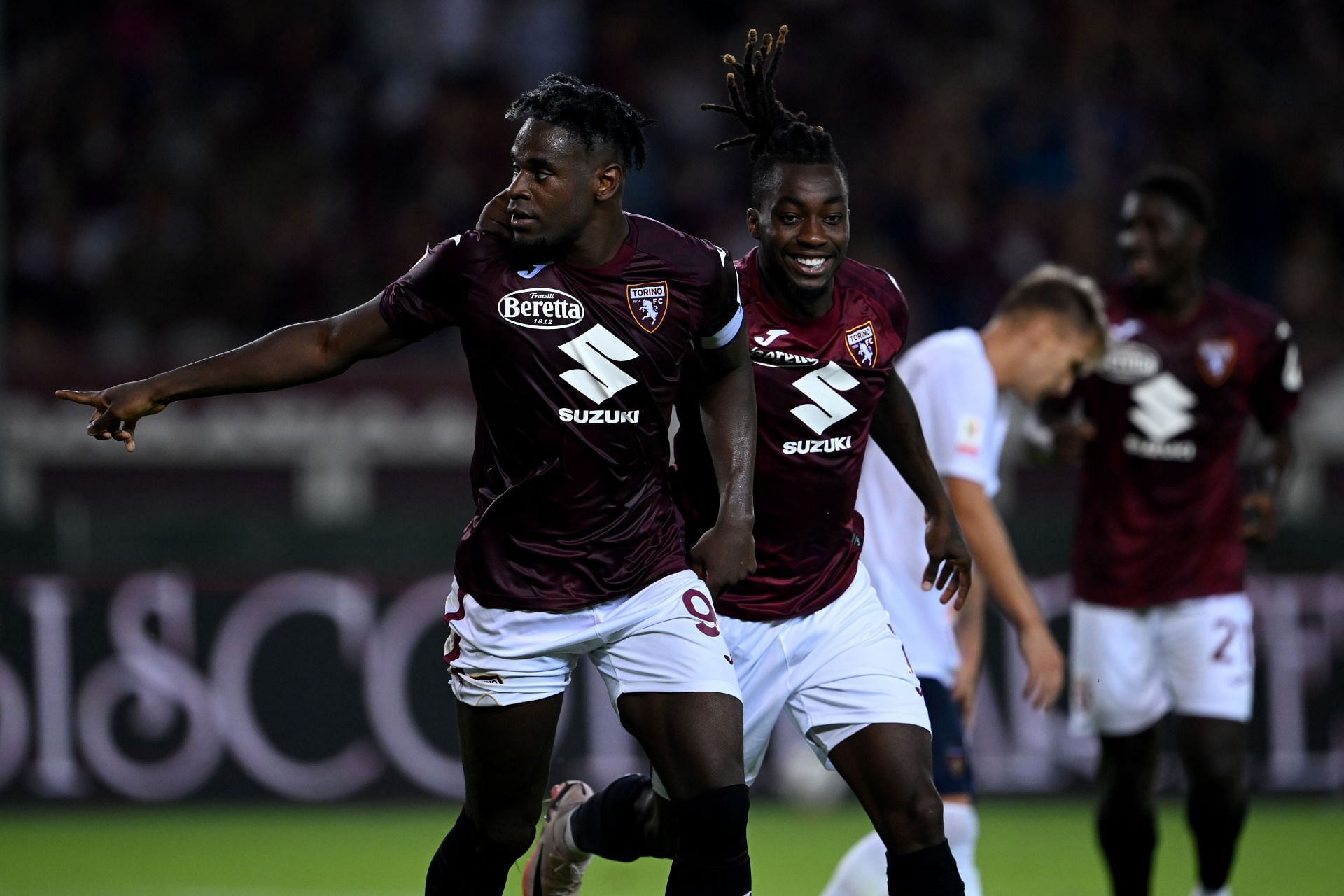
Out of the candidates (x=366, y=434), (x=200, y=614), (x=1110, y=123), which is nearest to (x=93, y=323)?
(x=366, y=434)

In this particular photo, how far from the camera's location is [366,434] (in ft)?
39.1

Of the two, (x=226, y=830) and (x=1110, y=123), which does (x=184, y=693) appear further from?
(x=1110, y=123)

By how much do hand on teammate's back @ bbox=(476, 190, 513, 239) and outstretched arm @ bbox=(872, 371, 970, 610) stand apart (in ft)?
3.78

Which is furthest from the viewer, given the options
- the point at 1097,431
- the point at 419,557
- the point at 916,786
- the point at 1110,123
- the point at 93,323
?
the point at 1110,123

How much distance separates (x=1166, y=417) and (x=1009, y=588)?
1.43m

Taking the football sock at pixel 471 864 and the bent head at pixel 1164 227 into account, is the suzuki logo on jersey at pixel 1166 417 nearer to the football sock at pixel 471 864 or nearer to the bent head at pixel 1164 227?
the bent head at pixel 1164 227

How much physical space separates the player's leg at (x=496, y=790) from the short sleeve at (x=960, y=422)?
5.07ft

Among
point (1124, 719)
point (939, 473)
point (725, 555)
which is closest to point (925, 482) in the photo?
point (939, 473)

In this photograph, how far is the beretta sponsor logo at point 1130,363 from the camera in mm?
6562

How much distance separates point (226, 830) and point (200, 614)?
1.13m

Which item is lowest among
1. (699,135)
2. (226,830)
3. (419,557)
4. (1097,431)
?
(226,830)

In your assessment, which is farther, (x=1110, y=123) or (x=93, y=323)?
(x=1110, y=123)

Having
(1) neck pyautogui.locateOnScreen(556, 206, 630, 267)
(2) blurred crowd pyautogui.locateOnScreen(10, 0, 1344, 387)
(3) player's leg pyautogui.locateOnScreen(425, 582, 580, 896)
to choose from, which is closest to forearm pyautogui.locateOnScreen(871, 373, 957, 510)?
(1) neck pyautogui.locateOnScreen(556, 206, 630, 267)

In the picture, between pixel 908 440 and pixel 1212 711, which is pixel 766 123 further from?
pixel 1212 711
